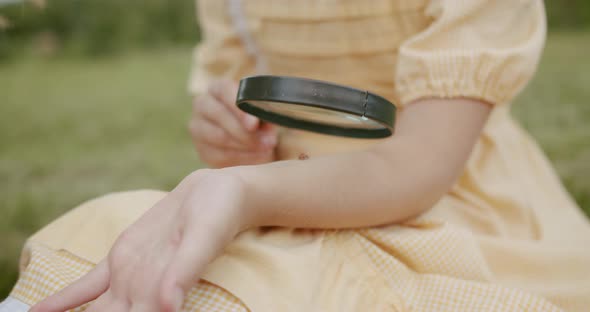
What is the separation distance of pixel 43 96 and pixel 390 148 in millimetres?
2125

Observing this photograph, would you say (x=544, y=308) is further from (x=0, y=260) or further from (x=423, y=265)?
(x=0, y=260)

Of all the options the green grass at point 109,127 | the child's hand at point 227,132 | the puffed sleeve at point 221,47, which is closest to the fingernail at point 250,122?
the child's hand at point 227,132

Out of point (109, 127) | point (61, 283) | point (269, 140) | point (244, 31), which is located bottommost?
point (109, 127)

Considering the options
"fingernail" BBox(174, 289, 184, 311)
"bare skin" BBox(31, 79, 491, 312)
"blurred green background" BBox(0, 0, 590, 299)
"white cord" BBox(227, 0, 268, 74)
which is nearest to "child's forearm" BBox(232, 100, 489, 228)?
"bare skin" BBox(31, 79, 491, 312)

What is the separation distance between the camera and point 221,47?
1122mm

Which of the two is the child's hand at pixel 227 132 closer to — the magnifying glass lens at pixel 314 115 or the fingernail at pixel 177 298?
the magnifying glass lens at pixel 314 115

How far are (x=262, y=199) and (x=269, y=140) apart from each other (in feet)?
0.74

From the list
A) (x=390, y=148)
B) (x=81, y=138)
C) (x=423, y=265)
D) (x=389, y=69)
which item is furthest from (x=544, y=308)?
(x=81, y=138)

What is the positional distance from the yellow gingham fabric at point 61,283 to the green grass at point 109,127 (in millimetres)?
533

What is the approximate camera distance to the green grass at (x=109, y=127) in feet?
4.54

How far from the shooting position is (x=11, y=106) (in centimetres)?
225

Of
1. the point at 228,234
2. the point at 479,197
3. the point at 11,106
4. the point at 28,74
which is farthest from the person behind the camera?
the point at 28,74

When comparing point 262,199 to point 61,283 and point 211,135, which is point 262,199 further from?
point 211,135

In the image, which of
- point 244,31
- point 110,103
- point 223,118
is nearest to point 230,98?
point 223,118
